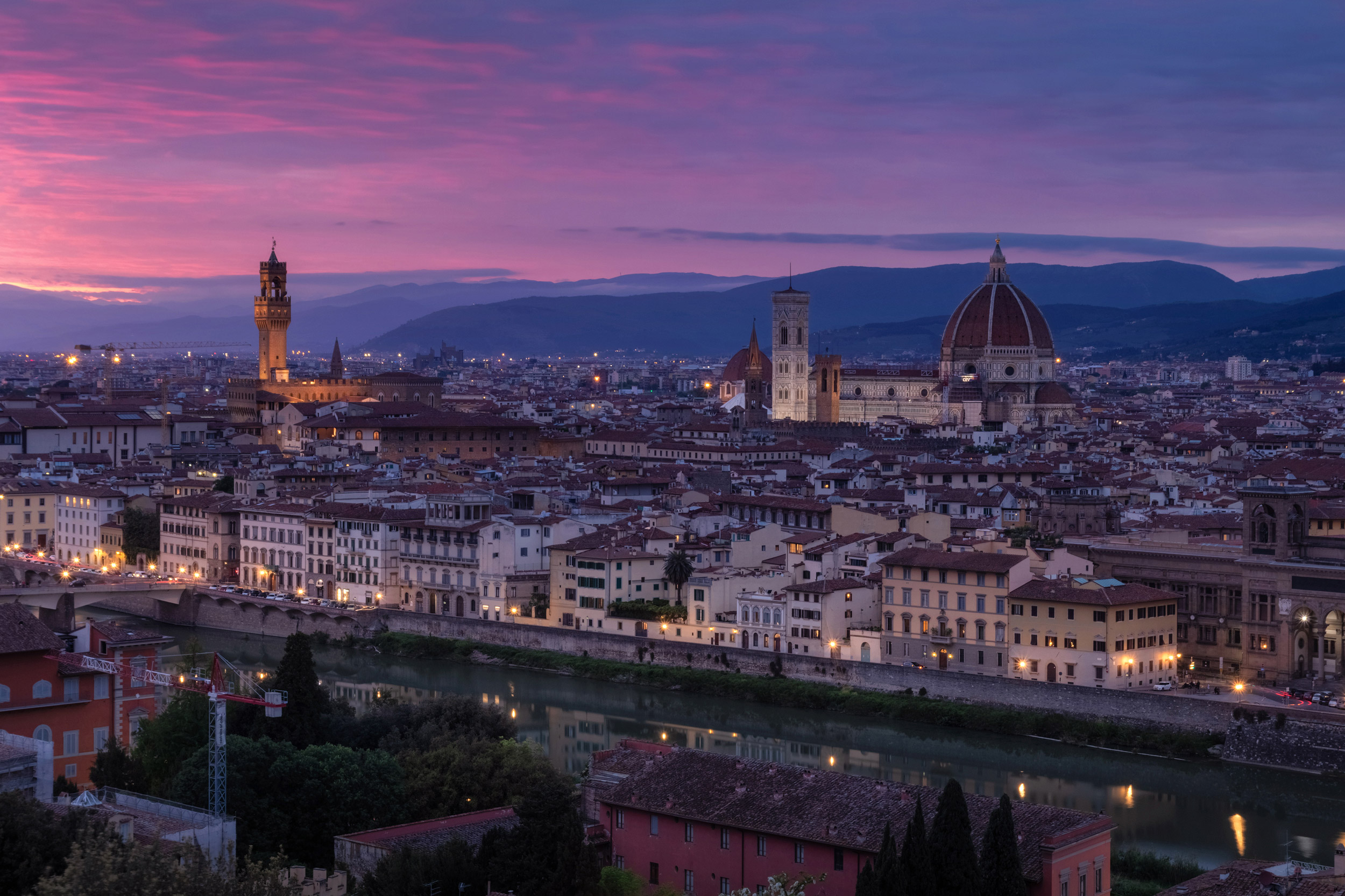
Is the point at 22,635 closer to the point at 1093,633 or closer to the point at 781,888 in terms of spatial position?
the point at 781,888

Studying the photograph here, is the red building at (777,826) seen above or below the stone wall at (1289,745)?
above

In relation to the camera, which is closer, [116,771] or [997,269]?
[116,771]

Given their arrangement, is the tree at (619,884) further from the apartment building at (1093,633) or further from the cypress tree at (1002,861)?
the apartment building at (1093,633)

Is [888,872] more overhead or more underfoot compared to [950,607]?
more underfoot

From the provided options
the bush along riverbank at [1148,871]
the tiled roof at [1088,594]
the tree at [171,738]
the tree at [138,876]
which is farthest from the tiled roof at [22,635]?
the tiled roof at [1088,594]

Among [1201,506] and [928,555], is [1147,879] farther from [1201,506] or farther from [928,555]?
[1201,506]

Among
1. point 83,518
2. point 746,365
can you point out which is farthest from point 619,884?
point 746,365
